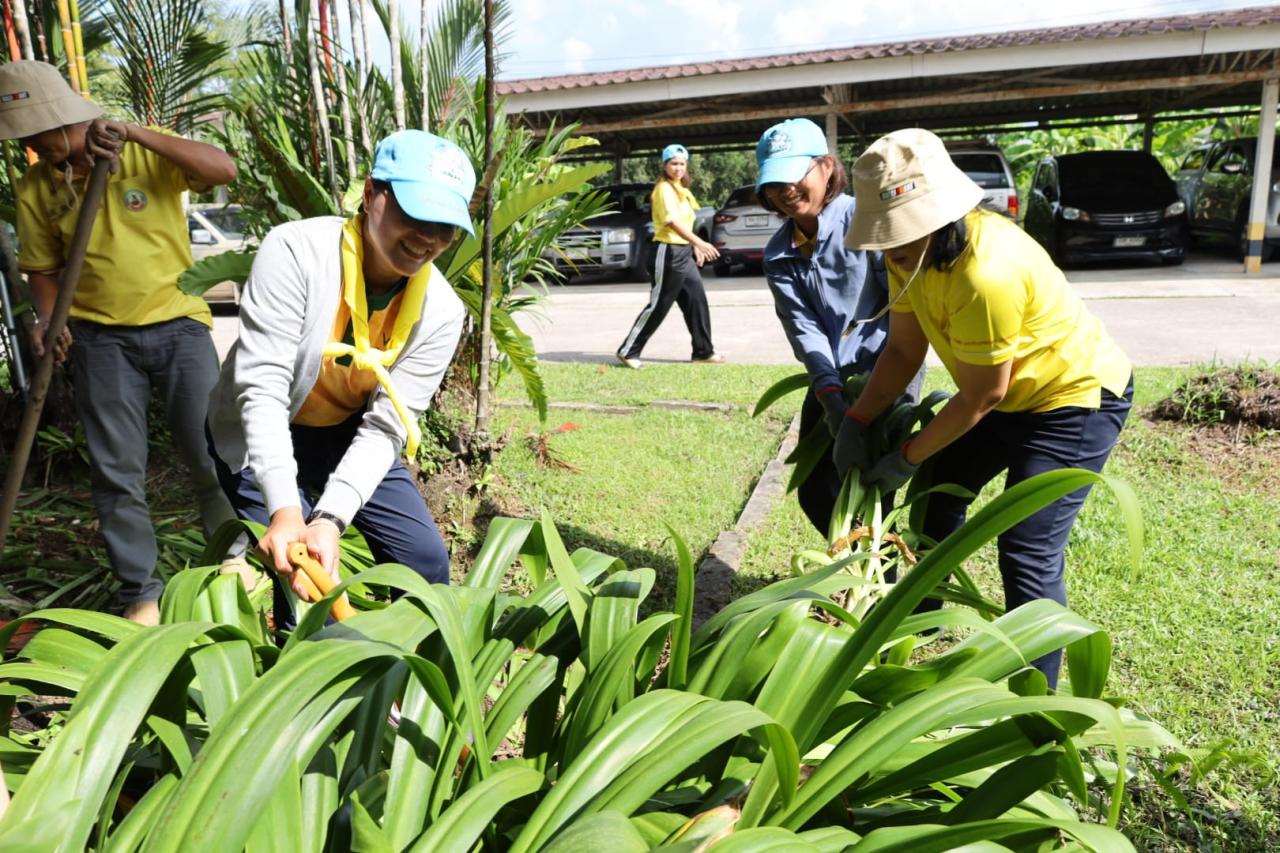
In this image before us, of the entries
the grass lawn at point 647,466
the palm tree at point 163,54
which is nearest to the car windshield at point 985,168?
the grass lawn at point 647,466

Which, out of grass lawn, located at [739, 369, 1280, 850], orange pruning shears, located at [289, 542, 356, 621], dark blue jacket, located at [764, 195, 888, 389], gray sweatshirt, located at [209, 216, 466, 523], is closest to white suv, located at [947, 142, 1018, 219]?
grass lawn, located at [739, 369, 1280, 850]

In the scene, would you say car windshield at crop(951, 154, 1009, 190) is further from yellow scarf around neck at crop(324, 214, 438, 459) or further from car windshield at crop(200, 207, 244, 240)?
yellow scarf around neck at crop(324, 214, 438, 459)

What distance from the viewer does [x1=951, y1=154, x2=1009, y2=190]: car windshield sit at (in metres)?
15.3

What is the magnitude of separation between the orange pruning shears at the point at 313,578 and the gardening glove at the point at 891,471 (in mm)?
1691

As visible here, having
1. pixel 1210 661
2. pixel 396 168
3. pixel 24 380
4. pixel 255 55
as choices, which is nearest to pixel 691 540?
pixel 1210 661

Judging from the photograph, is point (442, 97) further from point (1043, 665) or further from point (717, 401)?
point (1043, 665)

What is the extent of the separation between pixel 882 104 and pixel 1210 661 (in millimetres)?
13519

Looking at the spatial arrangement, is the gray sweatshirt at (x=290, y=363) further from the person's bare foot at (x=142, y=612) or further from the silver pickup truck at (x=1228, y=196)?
the silver pickup truck at (x=1228, y=196)

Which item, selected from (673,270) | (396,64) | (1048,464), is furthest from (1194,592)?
(673,270)

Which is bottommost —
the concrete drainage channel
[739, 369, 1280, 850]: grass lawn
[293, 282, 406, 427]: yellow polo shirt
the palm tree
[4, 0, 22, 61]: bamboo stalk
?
[739, 369, 1280, 850]: grass lawn

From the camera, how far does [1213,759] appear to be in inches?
98.5

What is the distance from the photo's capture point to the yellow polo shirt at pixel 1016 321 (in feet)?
8.14

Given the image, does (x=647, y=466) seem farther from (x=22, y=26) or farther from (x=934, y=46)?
(x=934, y=46)

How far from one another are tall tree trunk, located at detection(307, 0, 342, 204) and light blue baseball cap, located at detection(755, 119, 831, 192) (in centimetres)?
198
